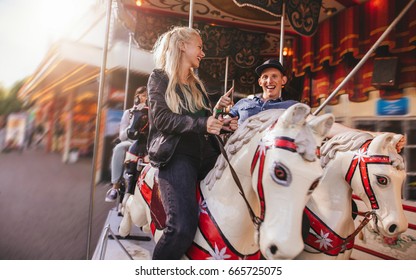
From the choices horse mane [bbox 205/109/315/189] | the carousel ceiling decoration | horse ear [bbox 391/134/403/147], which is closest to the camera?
horse mane [bbox 205/109/315/189]

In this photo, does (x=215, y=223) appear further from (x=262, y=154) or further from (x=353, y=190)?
(x=353, y=190)

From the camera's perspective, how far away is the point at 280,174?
0.74 metres

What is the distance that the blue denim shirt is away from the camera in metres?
1.37

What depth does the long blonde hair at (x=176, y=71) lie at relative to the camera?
3.38ft

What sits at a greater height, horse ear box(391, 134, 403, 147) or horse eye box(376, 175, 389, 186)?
horse ear box(391, 134, 403, 147)

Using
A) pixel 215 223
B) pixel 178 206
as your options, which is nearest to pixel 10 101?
pixel 178 206

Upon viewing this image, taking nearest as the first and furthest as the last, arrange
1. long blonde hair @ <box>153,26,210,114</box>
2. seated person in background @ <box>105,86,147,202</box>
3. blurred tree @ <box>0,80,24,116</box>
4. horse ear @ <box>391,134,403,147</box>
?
long blonde hair @ <box>153,26,210,114</box>
horse ear @ <box>391,134,403,147</box>
blurred tree @ <box>0,80,24,116</box>
seated person in background @ <box>105,86,147,202</box>

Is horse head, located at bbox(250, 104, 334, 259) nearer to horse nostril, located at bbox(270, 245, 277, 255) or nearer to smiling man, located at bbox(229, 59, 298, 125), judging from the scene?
horse nostril, located at bbox(270, 245, 277, 255)

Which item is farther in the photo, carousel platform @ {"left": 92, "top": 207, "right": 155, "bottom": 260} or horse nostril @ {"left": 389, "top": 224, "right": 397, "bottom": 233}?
carousel platform @ {"left": 92, "top": 207, "right": 155, "bottom": 260}

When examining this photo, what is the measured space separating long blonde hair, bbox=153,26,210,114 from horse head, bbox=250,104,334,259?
37 cm

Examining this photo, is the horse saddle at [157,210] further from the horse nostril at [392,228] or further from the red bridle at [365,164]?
the horse nostril at [392,228]

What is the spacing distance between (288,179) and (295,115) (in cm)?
16

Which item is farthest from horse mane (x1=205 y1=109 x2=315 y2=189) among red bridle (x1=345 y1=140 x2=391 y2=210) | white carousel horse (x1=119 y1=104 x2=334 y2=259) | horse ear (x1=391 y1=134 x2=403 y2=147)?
horse ear (x1=391 y1=134 x2=403 y2=147)

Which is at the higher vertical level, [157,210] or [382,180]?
[382,180]
